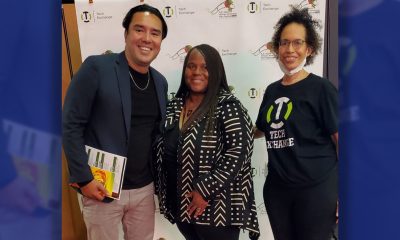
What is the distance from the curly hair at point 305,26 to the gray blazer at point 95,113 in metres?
0.48

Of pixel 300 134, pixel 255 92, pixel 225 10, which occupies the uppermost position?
A: pixel 225 10


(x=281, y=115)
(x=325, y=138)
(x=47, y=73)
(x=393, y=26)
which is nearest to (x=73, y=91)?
(x=47, y=73)

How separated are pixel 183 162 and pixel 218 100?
210mm

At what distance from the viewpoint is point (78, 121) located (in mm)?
1054

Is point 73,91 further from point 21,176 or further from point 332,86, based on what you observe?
point 332,86

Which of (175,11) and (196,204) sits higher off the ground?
(175,11)

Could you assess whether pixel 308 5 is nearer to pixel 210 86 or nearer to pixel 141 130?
pixel 210 86

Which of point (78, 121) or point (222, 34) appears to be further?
point (222, 34)

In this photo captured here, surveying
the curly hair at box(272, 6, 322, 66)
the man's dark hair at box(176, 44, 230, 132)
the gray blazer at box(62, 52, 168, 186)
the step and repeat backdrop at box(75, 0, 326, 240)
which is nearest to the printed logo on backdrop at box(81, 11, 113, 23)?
the step and repeat backdrop at box(75, 0, 326, 240)

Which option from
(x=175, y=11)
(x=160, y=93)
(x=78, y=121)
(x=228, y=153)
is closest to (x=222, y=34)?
(x=175, y=11)

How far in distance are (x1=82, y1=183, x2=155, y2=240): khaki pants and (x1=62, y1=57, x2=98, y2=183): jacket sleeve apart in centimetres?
11

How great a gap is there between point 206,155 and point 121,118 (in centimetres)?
27

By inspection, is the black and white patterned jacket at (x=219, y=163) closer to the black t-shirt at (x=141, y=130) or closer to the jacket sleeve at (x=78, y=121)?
the black t-shirt at (x=141, y=130)

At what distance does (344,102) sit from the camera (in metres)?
1.07
